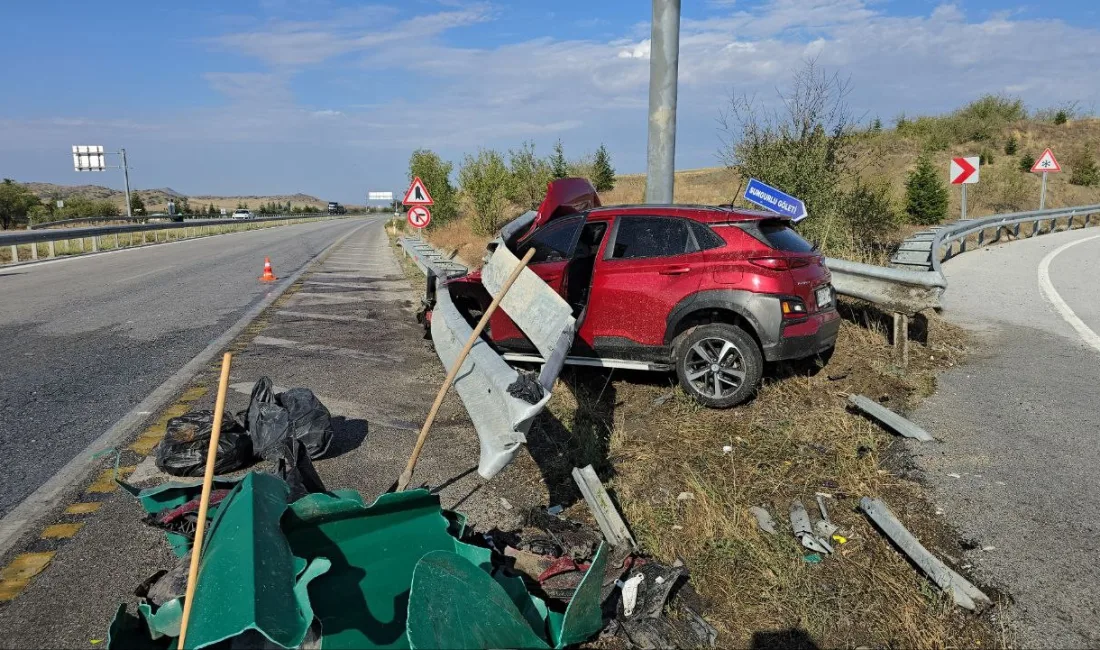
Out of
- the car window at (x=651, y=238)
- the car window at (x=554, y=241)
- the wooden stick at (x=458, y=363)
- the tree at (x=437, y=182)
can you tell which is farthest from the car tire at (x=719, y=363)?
the tree at (x=437, y=182)

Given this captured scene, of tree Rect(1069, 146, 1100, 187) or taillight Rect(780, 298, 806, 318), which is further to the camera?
tree Rect(1069, 146, 1100, 187)

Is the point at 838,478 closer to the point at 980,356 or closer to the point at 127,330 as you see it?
the point at 980,356

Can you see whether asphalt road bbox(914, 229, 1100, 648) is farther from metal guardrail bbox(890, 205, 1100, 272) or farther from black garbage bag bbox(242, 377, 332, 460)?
black garbage bag bbox(242, 377, 332, 460)

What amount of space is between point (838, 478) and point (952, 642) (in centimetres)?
171

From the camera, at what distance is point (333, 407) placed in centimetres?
638

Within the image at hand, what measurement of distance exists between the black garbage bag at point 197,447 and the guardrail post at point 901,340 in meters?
5.74

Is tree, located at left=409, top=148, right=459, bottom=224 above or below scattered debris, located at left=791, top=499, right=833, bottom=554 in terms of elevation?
above

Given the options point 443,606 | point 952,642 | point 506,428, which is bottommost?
point 952,642

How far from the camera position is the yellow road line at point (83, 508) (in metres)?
4.25

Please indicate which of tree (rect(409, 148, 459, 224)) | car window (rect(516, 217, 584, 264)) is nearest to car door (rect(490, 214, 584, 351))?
car window (rect(516, 217, 584, 264))

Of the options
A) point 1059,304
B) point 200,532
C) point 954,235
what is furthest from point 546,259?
point 954,235

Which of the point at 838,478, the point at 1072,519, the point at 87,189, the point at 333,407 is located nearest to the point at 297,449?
the point at 333,407

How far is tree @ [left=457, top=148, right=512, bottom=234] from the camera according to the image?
2570 cm

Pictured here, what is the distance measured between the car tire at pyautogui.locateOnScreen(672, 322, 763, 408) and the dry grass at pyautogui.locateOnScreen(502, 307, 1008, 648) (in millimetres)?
162
